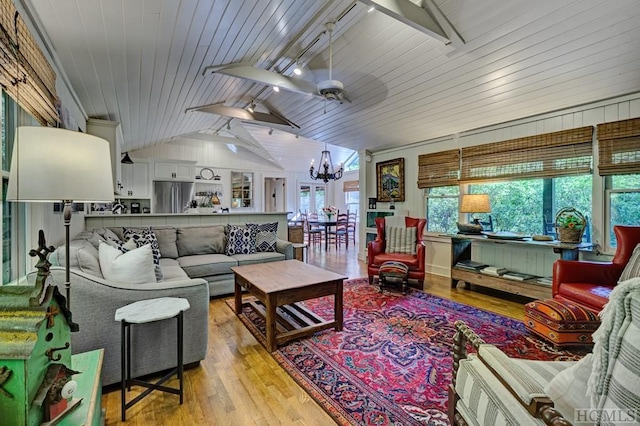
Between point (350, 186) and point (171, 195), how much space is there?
210 inches

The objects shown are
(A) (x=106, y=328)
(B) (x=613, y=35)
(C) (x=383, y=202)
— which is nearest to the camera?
(A) (x=106, y=328)

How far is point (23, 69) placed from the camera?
1.55 m

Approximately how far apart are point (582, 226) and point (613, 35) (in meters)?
1.85

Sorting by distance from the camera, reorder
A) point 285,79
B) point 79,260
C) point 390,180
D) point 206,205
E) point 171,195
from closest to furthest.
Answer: point 79,260 → point 285,79 → point 390,180 → point 171,195 → point 206,205

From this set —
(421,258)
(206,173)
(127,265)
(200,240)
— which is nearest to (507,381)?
(127,265)

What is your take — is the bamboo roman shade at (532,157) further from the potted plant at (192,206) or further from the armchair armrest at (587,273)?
the potted plant at (192,206)

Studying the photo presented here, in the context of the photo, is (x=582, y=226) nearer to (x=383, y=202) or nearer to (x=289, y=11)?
(x=383, y=202)

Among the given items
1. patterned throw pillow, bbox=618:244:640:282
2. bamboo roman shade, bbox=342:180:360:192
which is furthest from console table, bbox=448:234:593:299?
bamboo roman shade, bbox=342:180:360:192

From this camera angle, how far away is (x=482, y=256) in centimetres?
435

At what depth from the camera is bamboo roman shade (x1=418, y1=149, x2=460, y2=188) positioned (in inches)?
182

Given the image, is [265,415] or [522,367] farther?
[265,415]

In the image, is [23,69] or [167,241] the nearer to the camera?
[23,69]

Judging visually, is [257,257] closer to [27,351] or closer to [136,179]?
[27,351]

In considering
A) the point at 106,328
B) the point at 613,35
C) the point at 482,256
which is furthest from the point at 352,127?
the point at 106,328
